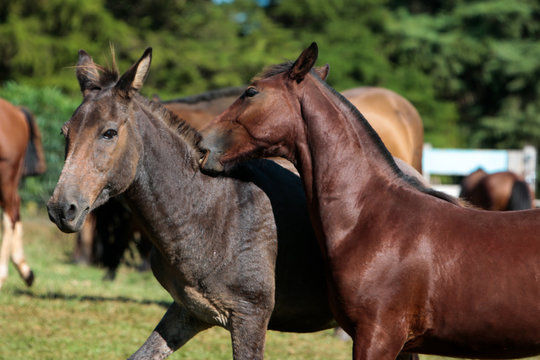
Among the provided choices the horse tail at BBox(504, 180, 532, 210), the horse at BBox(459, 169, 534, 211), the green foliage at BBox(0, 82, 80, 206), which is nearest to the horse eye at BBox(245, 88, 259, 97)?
the horse at BBox(459, 169, 534, 211)

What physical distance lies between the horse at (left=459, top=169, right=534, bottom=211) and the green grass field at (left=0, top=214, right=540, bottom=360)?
4.03 meters

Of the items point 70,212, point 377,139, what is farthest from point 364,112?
point 70,212

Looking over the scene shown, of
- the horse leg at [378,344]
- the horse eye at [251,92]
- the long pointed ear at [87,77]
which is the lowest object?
the horse leg at [378,344]

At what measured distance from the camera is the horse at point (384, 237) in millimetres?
3350

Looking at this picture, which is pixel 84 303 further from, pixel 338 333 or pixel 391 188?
pixel 391 188

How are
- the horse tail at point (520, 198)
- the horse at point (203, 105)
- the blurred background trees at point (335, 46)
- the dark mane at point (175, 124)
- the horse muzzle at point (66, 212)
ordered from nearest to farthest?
the horse muzzle at point (66, 212) < the dark mane at point (175, 124) < the horse at point (203, 105) < the horse tail at point (520, 198) < the blurred background trees at point (335, 46)

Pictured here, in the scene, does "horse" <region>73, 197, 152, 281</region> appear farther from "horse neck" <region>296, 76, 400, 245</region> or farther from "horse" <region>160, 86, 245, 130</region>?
"horse neck" <region>296, 76, 400, 245</region>

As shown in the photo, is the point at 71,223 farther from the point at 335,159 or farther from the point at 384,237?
the point at 384,237

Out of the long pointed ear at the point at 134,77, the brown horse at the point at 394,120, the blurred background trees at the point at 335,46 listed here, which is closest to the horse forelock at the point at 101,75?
the long pointed ear at the point at 134,77

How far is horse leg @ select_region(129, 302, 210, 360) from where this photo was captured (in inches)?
158

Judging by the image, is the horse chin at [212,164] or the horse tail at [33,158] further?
the horse tail at [33,158]

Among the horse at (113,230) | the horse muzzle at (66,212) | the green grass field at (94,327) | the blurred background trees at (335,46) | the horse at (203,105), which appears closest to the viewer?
the horse muzzle at (66,212)

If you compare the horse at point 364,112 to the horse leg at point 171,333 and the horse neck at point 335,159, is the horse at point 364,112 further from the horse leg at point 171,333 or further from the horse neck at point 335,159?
the horse neck at point 335,159

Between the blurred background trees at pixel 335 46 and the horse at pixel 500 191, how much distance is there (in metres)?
14.9
